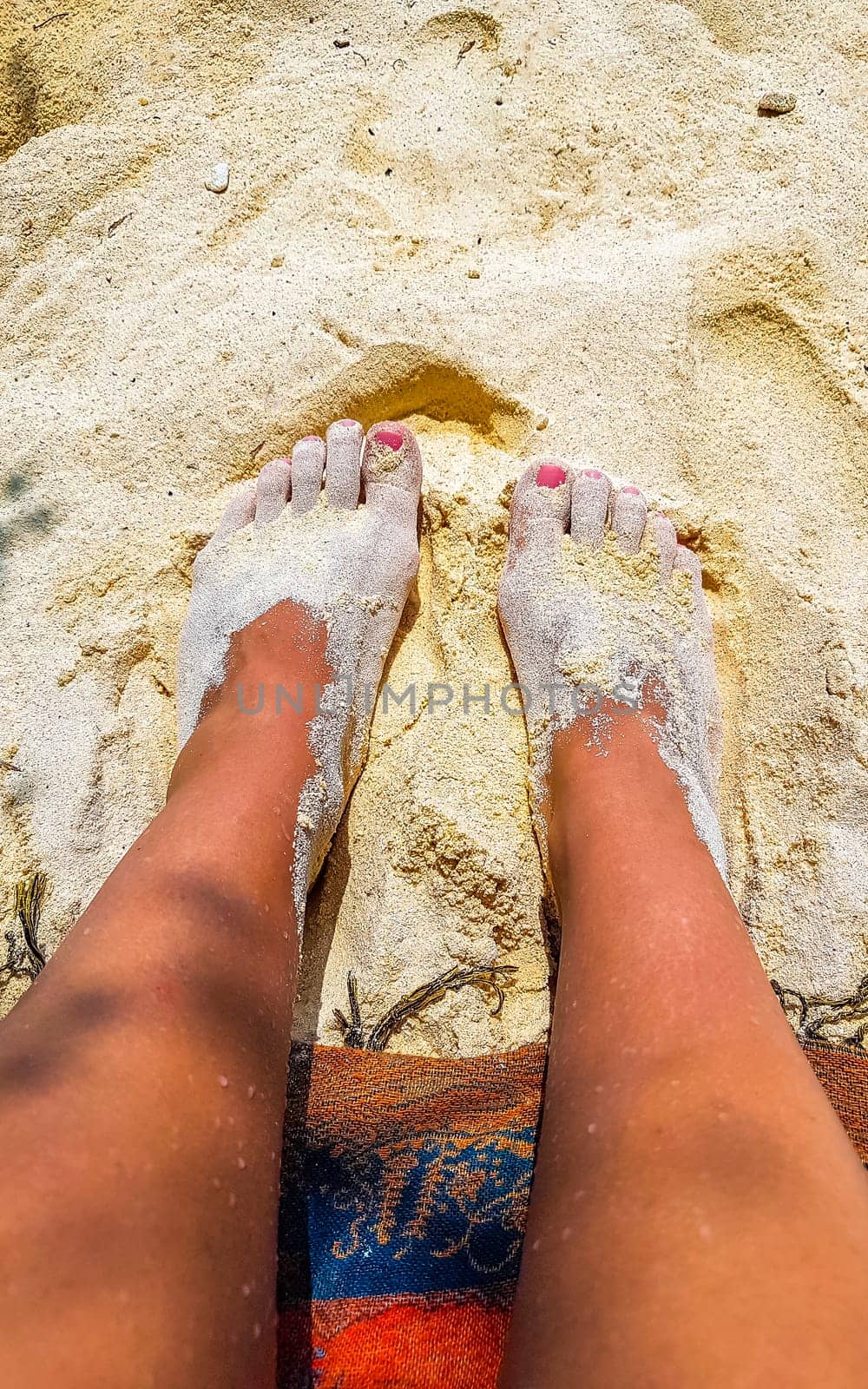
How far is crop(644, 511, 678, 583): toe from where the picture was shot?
1.60 m

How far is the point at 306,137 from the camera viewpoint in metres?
1.78

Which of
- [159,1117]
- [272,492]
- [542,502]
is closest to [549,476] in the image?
[542,502]

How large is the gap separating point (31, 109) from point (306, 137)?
27.0 inches

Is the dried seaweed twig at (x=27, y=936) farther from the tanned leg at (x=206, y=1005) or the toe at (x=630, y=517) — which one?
the toe at (x=630, y=517)

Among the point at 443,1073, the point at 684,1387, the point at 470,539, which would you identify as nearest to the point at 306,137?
the point at 470,539

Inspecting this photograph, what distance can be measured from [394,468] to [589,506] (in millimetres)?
375

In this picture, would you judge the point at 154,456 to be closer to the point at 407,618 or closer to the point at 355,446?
the point at 355,446

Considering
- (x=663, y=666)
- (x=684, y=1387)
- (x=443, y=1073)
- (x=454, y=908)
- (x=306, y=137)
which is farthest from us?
(x=306, y=137)

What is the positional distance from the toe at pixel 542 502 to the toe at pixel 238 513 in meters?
0.52

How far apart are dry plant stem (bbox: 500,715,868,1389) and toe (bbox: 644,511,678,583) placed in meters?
0.56

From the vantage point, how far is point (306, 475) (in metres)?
1.68

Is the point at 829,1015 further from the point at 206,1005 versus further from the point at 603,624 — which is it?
the point at 206,1005

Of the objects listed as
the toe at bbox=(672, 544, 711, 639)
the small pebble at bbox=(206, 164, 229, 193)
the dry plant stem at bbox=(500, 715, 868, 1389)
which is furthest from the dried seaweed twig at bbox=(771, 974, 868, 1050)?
the small pebble at bbox=(206, 164, 229, 193)

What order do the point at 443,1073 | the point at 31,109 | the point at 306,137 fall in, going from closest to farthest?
1. the point at 443,1073
2. the point at 306,137
3. the point at 31,109
